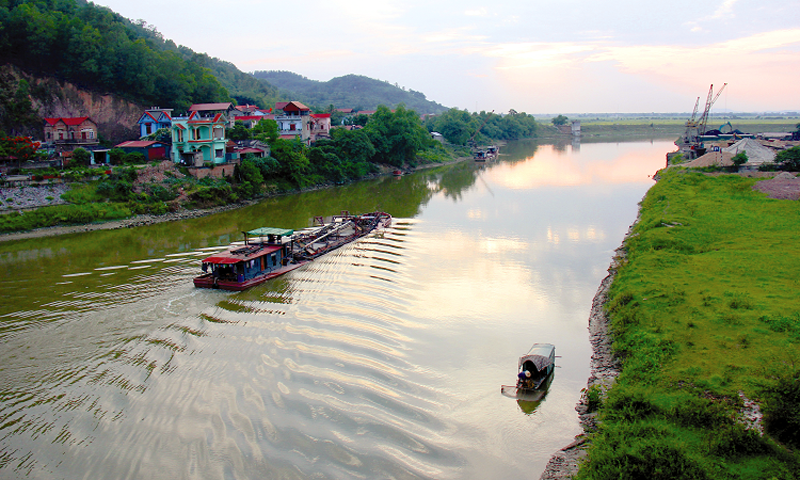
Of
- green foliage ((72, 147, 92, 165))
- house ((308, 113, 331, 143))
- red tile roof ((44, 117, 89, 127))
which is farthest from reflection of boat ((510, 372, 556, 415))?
house ((308, 113, 331, 143))

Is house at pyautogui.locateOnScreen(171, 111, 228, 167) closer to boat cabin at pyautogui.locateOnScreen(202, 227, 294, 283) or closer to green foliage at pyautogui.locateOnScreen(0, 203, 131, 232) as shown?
green foliage at pyautogui.locateOnScreen(0, 203, 131, 232)

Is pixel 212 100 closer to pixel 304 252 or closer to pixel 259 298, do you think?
pixel 304 252

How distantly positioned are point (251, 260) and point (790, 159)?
40.9m

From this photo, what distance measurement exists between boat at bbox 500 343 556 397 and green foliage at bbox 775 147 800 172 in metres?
37.3

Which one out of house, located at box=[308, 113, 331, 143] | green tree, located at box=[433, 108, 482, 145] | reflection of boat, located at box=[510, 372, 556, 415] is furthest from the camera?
green tree, located at box=[433, 108, 482, 145]

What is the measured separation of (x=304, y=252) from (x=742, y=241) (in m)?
17.9

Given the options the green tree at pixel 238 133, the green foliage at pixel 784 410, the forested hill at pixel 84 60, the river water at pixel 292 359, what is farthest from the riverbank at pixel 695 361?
the forested hill at pixel 84 60

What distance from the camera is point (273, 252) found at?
67.5ft

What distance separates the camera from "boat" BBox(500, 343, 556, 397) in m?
12.1

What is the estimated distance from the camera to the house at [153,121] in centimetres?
4075

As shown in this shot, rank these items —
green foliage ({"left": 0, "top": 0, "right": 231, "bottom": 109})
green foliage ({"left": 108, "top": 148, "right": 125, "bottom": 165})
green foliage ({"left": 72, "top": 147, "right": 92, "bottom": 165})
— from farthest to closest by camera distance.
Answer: green foliage ({"left": 0, "top": 0, "right": 231, "bottom": 109}) → green foliage ({"left": 108, "top": 148, "right": 125, "bottom": 165}) → green foliage ({"left": 72, "top": 147, "right": 92, "bottom": 165})

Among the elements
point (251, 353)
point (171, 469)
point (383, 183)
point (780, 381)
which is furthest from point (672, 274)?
point (383, 183)

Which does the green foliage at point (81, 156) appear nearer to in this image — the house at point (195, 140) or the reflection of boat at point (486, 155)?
the house at point (195, 140)

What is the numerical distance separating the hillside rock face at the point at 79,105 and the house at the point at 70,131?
7.56 feet
